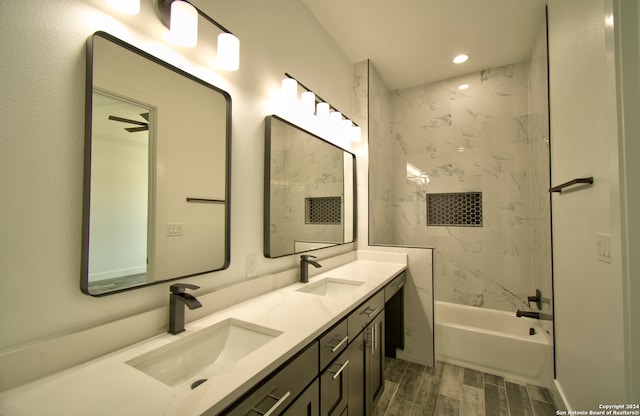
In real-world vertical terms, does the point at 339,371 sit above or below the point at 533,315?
above

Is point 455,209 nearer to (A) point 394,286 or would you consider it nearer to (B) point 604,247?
(A) point 394,286

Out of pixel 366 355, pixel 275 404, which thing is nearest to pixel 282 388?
pixel 275 404

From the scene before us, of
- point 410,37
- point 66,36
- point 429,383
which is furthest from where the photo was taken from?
point 410,37

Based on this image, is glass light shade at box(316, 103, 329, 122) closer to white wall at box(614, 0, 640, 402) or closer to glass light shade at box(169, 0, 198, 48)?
glass light shade at box(169, 0, 198, 48)

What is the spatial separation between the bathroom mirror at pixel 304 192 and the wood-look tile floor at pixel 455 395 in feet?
3.88

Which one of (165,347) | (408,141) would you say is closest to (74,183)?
(165,347)

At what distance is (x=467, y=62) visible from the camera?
2.81 meters

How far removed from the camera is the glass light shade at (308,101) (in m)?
1.90

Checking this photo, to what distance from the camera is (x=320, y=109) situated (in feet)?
6.90

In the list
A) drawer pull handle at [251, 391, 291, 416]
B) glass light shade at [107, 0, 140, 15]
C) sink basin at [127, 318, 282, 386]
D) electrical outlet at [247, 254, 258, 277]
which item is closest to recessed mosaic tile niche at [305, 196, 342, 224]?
electrical outlet at [247, 254, 258, 277]

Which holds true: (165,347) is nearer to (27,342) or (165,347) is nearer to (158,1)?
(27,342)

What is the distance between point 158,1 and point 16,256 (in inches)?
38.8

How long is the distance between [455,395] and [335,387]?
1339 millimetres

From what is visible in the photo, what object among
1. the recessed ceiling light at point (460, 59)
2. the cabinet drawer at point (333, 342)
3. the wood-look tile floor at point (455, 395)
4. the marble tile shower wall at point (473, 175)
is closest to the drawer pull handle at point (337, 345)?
the cabinet drawer at point (333, 342)
